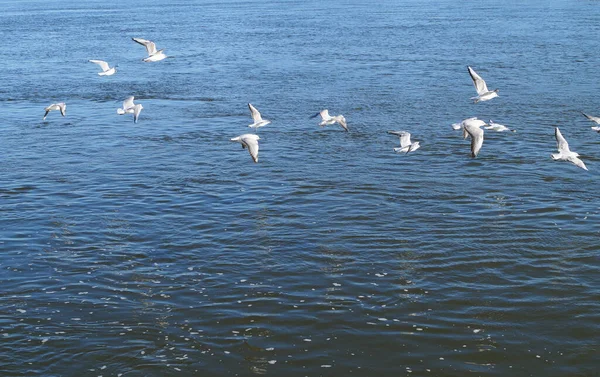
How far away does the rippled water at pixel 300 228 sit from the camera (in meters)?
12.9

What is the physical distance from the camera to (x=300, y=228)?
1817 cm

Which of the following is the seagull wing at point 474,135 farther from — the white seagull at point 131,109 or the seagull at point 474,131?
the white seagull at point 131,109

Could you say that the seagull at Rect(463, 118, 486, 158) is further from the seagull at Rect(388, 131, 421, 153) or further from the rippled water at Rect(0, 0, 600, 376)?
the seagull at Rect(388, 131, 421, 153)

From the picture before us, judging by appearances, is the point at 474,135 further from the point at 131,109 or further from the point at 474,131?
the point at 131,109

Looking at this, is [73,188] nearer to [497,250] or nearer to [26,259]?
[26,259]

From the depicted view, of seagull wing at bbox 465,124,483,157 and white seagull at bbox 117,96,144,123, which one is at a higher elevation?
seagull wing at bbox 465,124,483,157

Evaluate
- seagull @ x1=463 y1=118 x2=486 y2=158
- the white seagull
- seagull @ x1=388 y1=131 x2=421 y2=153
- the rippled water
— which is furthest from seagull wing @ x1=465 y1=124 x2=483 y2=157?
the white seagull

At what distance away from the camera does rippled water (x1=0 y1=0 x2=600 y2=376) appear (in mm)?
12945

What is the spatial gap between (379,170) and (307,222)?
4713 millimetres

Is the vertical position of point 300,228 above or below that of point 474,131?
below

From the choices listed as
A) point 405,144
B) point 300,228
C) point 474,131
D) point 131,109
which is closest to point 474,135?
point 474,131

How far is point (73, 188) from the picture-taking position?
70.8 ft

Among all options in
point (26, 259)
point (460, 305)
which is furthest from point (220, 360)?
point (26, 259)

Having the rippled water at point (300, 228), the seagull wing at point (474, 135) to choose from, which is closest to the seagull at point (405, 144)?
the rippled water at point (300, 228)
